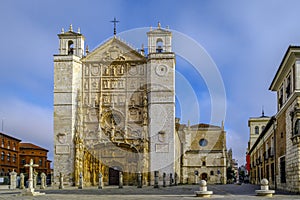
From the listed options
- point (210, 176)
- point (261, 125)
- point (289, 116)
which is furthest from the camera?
point (261, 125)

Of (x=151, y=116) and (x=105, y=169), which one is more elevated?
(x=151, y=116)

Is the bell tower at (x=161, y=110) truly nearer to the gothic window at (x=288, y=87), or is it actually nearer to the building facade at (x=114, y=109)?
the building facade at (x=114, y=109)

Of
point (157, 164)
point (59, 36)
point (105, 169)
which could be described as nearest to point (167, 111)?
point (157, 164)

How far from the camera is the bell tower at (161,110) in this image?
4184 cm

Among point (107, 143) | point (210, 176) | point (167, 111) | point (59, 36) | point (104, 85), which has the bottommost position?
point (210, 176)

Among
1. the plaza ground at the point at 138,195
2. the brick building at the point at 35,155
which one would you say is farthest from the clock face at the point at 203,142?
the plaza ground at the point at 138,195

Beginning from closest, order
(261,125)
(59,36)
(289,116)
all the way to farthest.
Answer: (289,116), (59,36), (261,125)

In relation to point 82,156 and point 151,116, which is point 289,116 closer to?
point 151,116

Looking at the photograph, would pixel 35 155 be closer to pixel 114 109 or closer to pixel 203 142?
pixel 203 142

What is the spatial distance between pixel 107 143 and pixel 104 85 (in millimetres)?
5667

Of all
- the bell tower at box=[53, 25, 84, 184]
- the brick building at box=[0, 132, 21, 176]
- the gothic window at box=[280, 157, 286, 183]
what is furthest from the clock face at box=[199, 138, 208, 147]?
the gothic window at box=[280, 157, 286, 183]

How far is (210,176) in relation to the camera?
6694cm

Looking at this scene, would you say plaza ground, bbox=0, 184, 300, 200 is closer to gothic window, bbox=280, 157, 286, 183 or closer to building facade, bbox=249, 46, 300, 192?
building facade, bbox=249, 46, 300, 192

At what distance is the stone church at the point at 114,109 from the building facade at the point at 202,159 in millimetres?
20884
